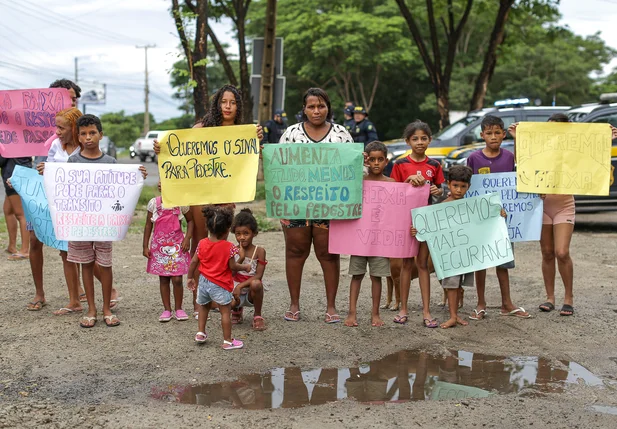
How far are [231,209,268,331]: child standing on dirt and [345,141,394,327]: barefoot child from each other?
29.2 inches

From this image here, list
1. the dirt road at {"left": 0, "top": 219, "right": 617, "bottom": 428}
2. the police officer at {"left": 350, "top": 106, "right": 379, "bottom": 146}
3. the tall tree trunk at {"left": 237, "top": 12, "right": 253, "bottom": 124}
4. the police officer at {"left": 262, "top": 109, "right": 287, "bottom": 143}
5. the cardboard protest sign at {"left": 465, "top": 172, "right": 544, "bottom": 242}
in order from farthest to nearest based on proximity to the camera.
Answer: the tall tree trunk at {"left": 237, "top": 12, "right": 253, "bottom": 124} < the police officer at {"left": 262, "top": 109, "right": 287, "bottom": 143} < the police officer at {"left": 350, "top": 106, "right": 379, "bottom": 146} < the cardboard protest sign at {"left": 465, "top": 172, "right": 544, "bottom": 242} < the dirt road at {"left": 0, "top": 219, "right": 617, "bottom": 428}

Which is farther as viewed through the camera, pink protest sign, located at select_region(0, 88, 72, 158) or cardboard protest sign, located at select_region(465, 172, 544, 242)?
pink protest sign, located at select_region(0, 88, 72, 158)

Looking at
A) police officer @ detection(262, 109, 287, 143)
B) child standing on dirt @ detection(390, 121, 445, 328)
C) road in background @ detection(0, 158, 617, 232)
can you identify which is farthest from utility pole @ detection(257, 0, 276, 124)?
child standing on dirt @ detection(390, 121, 445, 328)

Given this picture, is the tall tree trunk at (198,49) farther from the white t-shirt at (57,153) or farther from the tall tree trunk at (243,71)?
the white t-shirt at (57,153)

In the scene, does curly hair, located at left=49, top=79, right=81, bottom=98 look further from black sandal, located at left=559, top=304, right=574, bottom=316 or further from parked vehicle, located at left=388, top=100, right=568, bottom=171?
parked vehicle, located at left=388, top=100, right=568, bottom=171

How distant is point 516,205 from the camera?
6840 mm

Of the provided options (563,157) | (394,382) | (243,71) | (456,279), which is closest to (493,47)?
(243,71)

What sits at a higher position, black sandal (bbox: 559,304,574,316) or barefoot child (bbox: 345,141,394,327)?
barefoot child (bbox: 345,141,394,327)

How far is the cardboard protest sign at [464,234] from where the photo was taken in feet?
21.2

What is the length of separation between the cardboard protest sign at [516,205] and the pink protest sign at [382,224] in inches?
26.3

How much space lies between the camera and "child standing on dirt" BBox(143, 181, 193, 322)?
21.4 feet

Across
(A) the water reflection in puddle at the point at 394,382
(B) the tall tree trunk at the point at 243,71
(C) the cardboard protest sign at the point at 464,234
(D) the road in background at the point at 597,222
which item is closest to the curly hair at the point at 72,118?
(A) the water reflection in puddle at the point at 394,382

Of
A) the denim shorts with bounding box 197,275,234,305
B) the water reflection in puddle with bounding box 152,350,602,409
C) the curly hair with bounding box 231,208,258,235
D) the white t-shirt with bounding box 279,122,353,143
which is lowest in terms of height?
the water reflection in puddle with bounding box 152,350,602,409

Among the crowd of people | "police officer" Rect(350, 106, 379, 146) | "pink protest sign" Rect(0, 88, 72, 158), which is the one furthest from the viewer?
"police officer" Rect(350, 106, 379, 146)
